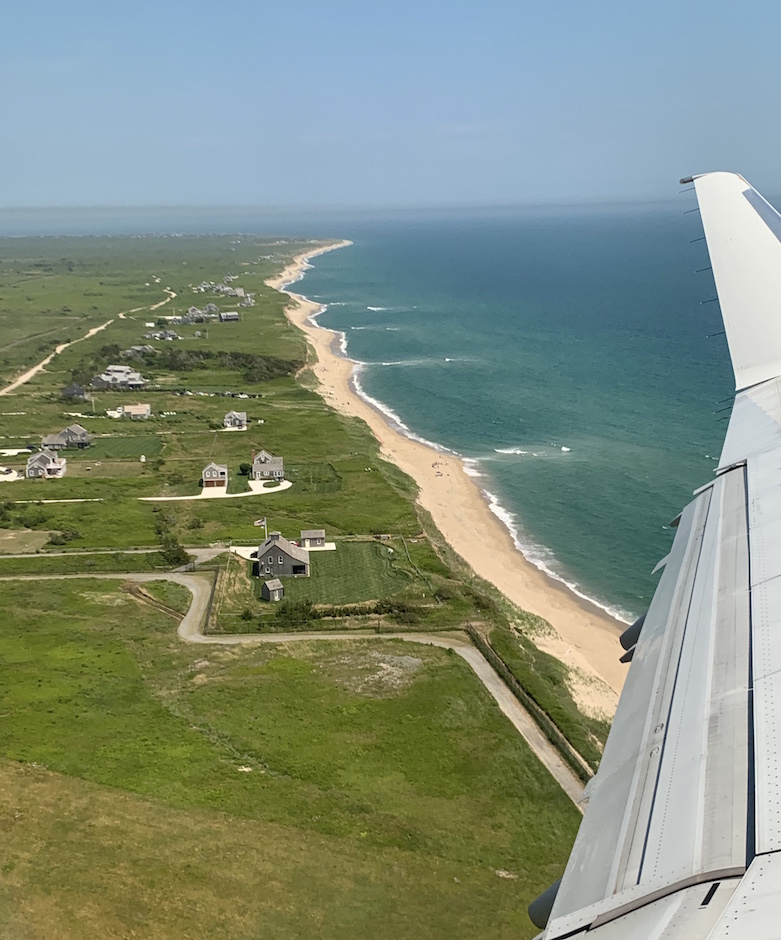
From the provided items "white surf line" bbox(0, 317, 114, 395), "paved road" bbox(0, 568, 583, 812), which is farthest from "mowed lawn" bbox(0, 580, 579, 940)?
"white surf line" bbox(0, 317, 114, 395)

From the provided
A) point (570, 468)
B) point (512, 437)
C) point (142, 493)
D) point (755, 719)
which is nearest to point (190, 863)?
point (755, 719)

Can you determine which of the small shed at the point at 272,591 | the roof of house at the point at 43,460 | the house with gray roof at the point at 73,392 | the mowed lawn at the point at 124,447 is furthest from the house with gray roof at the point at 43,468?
the small shed at the point at 272,591

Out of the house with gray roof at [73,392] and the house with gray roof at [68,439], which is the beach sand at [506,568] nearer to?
the house with gray roof at [68,439]

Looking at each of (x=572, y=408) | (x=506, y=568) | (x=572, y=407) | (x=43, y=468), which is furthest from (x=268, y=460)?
(x=572, y=407)

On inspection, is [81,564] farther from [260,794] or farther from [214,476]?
[260,794]

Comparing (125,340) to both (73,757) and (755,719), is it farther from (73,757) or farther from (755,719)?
(755,719)

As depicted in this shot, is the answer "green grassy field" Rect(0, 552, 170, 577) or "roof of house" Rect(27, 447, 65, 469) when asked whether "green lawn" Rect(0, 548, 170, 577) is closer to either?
"green grassy field" Rect(0, 552, 170, 577)

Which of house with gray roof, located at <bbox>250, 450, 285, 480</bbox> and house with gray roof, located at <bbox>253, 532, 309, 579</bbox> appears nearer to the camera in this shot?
house with gray roof, located at <bbox>253, 532, 309, 579</bbox>
